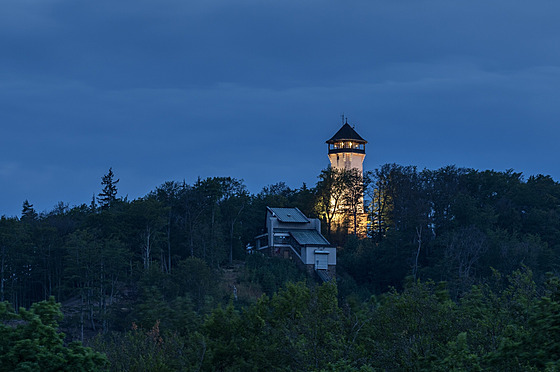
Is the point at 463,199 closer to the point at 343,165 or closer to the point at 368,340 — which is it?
the point at 343,165

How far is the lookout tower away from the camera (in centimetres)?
9875

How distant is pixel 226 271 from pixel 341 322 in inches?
1880

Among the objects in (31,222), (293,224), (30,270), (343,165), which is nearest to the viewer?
(30,270)

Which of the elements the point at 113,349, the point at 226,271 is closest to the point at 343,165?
the point at 226,271

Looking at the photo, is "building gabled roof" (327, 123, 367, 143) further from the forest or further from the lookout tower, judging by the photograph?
the forest

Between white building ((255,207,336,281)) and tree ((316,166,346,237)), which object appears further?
tree ((316,166,346,237))

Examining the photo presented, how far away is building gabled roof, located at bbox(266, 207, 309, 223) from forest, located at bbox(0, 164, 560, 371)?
11.5 ft

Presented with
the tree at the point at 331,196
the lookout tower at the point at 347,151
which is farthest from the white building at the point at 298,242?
the lookout tower at the point at 347,151

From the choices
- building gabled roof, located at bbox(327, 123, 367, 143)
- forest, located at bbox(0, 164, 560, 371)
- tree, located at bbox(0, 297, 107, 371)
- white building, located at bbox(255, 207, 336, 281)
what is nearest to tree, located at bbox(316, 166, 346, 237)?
forest, located at bbox(0, 164, 560, 371)

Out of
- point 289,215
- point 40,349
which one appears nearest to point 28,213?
point 289,215

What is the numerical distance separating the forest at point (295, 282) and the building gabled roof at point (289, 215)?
350 centimetres

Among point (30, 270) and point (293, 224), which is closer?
point (30, 270)

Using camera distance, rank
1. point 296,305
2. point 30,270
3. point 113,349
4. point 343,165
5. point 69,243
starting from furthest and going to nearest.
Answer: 1. point 343,165
2. point 30,270
3. point 69,243
4. point 113,349
5. point 296,305

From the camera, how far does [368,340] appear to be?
30.0 m
